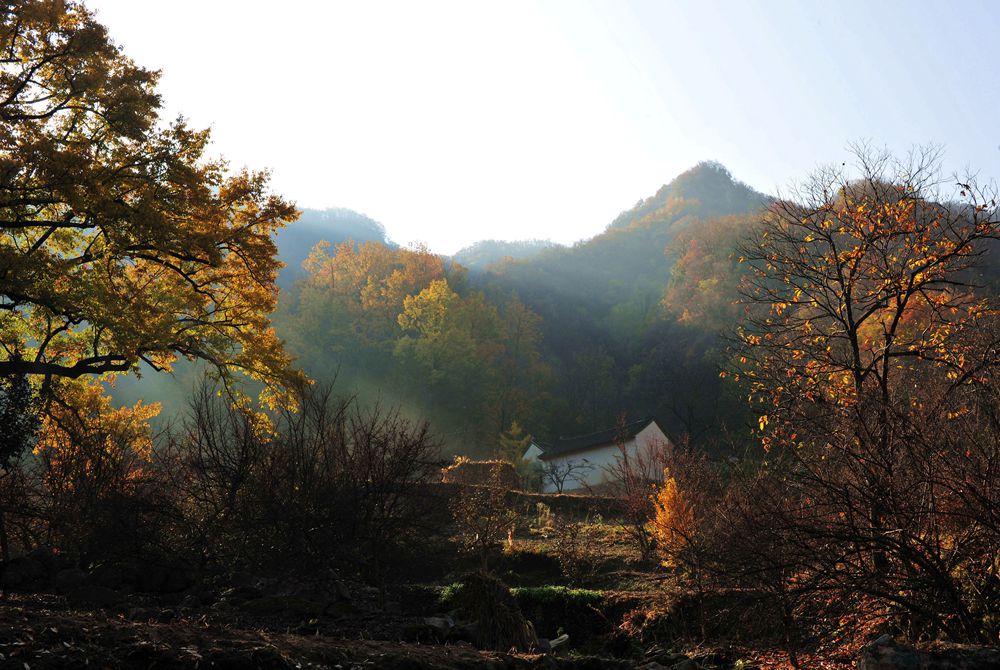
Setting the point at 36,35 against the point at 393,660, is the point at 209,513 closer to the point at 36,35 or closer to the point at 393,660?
the point at 393,660

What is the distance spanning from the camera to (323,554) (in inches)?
470

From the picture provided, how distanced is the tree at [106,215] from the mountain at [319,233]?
218ft

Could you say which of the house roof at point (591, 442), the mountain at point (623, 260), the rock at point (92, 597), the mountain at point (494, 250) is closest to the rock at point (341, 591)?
the rock at point (92, 597)

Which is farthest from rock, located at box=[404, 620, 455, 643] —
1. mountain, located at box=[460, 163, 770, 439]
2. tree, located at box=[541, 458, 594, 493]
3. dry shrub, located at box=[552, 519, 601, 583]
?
mountain, located at box=[460, 163, 770, 439]

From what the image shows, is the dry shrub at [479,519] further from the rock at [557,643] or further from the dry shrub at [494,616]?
the dry shrub at [494,616]

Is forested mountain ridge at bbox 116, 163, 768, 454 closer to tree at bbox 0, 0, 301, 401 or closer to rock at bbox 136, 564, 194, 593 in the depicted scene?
tree at bbox 0, 0, 301, 401

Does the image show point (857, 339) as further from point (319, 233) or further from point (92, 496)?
point (319, 233)

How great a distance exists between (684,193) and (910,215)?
110 m

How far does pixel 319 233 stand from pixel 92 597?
9783cm

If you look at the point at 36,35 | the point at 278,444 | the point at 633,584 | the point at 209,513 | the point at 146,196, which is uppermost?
the point at 36,35

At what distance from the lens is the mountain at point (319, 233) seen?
94.9m

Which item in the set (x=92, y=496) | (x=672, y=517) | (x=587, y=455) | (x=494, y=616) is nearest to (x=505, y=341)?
(x=587, y=455)

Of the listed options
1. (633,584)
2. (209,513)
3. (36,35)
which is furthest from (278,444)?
(36,35)

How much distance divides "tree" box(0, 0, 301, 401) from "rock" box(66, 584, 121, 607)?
18.8 feet
